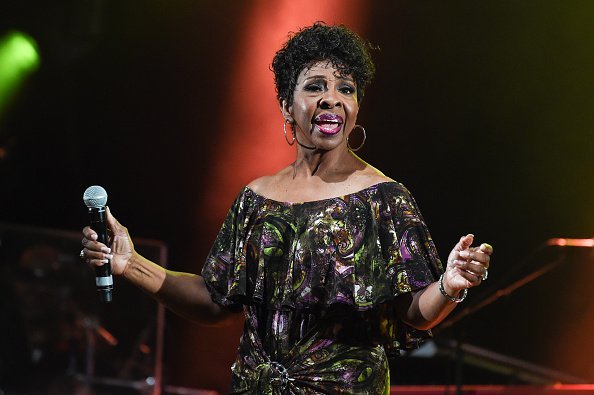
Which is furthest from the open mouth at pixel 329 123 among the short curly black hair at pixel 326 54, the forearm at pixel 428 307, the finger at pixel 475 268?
the finger at pixel 475 268

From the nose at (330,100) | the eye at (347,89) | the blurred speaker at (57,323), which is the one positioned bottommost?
the blurred speaker at (57,323)

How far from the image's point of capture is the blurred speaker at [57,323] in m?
5.06

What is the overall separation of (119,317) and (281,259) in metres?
2.99

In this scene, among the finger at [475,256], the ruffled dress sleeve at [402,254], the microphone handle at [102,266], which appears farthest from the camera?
the microphone handle at [102,266]

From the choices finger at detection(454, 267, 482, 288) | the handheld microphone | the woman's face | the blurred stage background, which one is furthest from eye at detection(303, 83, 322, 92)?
the blurred stage background

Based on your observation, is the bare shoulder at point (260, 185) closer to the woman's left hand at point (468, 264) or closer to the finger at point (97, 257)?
the finger at point (97, 257)

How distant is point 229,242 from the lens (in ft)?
8.99

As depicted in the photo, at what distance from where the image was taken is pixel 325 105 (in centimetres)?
264

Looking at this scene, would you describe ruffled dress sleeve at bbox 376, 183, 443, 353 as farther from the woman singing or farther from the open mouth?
the open mouth

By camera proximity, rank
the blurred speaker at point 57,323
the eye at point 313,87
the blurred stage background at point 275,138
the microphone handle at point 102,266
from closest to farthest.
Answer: the microphone handle at point 102,266, the eye at point 313,87, the blurred speaker at point 57,323, the blurred stage background at point 275,138

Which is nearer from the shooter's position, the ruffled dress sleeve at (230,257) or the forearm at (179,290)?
the ruffled dress sleeve at (230,257)

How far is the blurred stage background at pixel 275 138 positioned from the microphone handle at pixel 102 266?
268 cm

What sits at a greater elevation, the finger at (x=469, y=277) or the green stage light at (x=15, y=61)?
the green stage light at (x=15, y=61)

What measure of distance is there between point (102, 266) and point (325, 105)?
30.9 inches
